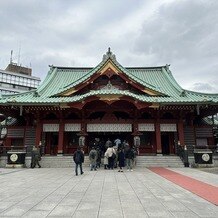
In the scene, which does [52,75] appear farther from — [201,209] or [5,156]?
[201,209]

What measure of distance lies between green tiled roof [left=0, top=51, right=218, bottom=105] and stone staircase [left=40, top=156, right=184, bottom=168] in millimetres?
5187

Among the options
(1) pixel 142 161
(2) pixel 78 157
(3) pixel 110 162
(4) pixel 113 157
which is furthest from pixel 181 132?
(2) pixel 78 157

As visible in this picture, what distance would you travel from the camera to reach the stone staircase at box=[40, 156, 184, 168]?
70.3 feet

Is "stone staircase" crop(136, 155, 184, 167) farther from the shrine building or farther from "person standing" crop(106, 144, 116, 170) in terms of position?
"person standing" crop(106, 144, 116, 170)

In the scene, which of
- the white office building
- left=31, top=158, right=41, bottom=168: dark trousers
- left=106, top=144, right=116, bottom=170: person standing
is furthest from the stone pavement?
the white office building

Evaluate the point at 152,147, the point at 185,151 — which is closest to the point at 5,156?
the point at 152,147

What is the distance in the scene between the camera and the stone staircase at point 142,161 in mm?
21438

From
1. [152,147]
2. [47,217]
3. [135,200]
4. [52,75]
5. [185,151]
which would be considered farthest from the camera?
[52,75]

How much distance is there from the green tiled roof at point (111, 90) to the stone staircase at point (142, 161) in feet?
17.0

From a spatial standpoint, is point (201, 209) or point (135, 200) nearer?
point (201, 209)

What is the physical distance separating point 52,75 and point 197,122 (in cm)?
1916

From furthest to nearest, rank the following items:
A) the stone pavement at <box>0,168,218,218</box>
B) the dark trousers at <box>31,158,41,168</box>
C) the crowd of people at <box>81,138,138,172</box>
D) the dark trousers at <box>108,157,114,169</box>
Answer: the dark trousers at <box>31,158,41,168</box> → the dark trousers at <box>108,157,114,169</box> → the crowd of people at <box>81,138,138,172</box> → the stone pavement at <box>0,168,218,218</box>

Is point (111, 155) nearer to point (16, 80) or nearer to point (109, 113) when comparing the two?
point (109, 113)

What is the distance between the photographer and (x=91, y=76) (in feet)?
82.8
